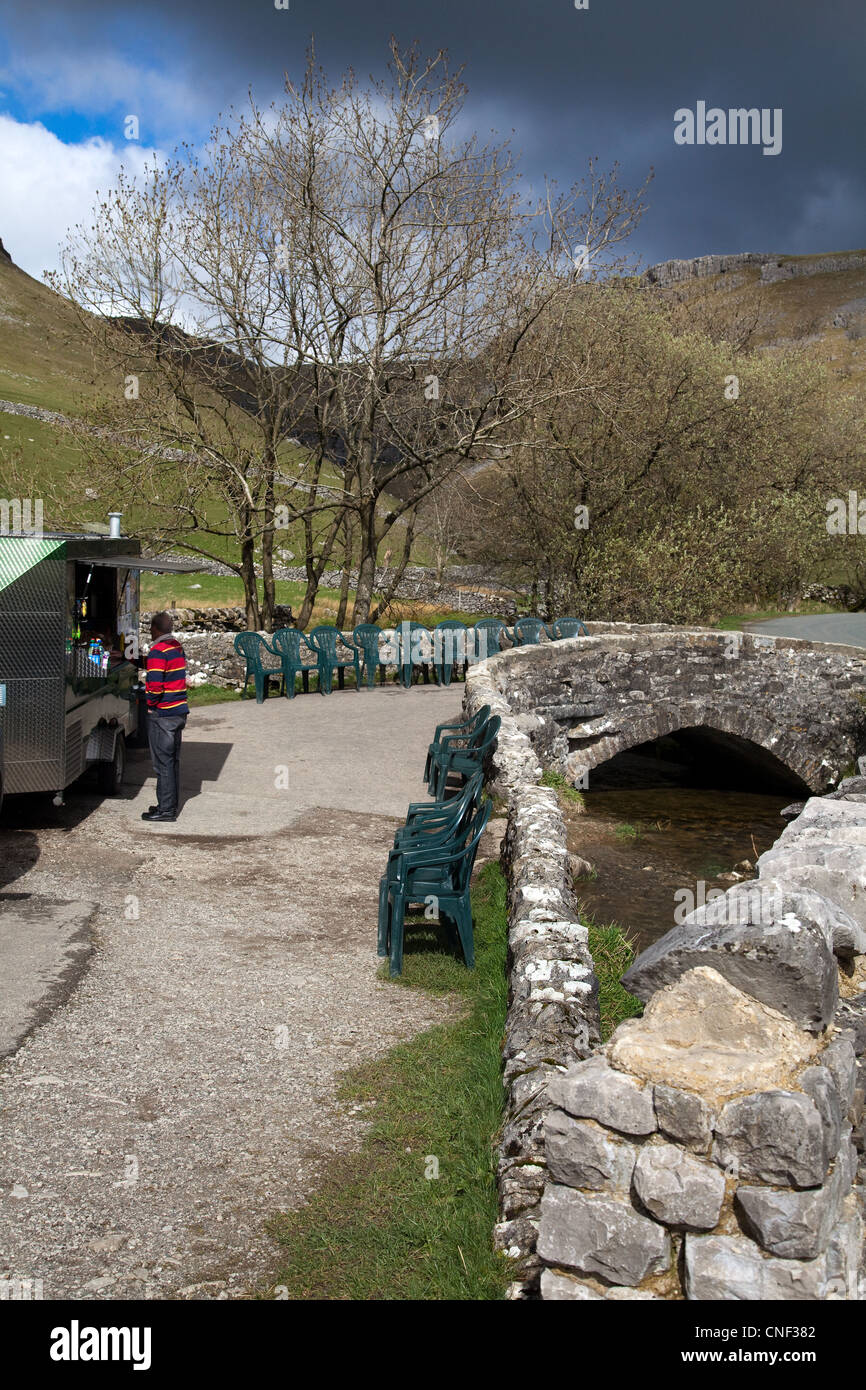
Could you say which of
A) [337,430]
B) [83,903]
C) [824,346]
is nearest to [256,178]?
[337,430]

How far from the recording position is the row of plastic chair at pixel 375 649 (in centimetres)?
1827

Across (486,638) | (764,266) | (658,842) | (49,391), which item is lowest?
(658,842)

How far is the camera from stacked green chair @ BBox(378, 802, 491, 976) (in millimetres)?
7008

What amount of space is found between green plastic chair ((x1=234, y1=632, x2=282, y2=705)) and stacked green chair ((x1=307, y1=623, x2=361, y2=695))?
78 centimetres

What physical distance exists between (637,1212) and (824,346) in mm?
120221

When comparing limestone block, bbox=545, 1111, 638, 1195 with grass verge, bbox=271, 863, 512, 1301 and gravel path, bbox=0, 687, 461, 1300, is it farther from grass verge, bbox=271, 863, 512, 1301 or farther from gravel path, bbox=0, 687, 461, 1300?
gravel path, bbox=0, 687, 461, 1300

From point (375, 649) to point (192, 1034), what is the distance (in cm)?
1458

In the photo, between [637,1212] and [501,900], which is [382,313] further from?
[637,1212]

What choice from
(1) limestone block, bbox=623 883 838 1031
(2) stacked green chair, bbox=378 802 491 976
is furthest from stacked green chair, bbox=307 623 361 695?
(1) limestone block, bbox=623 883 838 1031

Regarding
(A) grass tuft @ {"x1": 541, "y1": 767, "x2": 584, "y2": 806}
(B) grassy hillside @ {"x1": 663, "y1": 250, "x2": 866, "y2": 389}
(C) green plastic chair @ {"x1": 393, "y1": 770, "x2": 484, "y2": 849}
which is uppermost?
(B) grassy hillside @ {"x1": 663, "y1": 250, "x2": 866, "y2": 389}

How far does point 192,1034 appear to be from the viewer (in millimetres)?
5926

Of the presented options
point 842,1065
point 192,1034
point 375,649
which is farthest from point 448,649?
point 842,1065

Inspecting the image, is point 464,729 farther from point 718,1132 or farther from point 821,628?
point 821,628

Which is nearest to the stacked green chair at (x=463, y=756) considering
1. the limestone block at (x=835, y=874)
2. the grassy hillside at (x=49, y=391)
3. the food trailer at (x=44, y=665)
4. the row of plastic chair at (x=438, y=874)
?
the row of plastic chair at (x=438, y=874)
